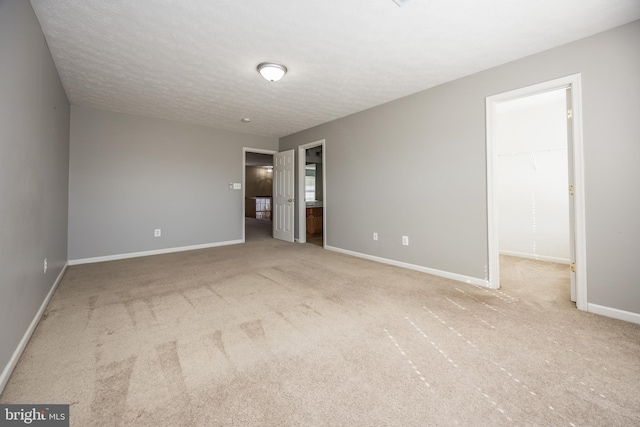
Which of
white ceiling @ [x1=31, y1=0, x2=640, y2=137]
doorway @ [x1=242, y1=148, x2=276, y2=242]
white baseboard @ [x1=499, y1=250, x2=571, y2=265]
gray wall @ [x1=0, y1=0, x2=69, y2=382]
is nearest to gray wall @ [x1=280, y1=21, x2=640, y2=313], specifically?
white ceiling @ [x1=31, y1=0, x2=640, y2=137]

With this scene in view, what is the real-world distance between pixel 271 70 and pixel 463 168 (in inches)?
94.4

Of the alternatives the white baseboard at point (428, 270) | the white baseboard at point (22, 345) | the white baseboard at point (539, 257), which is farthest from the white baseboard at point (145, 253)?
the white baseboard at point (539, 257)

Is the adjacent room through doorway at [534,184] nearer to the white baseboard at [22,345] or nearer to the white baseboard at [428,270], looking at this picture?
the white baseboard at [428,270]

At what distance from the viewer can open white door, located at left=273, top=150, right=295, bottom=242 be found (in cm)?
564

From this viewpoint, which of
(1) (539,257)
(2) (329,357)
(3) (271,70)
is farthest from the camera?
(1) (539,257)

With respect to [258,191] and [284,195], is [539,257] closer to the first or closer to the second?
[284,195]

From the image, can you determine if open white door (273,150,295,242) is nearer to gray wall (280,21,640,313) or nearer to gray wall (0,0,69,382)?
gray wall (280,21,640,313)

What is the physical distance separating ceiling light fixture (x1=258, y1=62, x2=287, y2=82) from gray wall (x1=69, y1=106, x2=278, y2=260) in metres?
2.77

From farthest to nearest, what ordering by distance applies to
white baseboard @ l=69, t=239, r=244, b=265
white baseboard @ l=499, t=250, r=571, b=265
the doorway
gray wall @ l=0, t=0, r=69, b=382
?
the doorway, white baseboard @ l=69, t=239, r=244, b=265, white baseboard @ l=499, t=250, r=571, b=265, gray wall @ l=0, t=0, r=69, b=382

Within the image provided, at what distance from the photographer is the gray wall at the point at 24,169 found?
4.83 feet

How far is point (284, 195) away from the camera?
229 inches

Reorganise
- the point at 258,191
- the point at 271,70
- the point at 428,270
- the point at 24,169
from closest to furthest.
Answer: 1. the point at 24,169
2. the point at 271,70
3. the point at 428,270
4. the point at 258,191

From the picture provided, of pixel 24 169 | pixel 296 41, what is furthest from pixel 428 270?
pixel 24 169

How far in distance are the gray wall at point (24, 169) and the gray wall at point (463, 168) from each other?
11.9 feet
